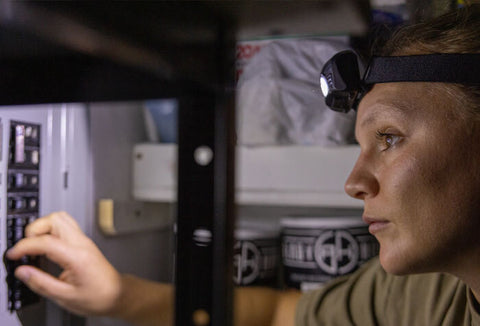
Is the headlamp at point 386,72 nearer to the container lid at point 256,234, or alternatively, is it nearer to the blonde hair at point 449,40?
the blonde hair at point 449,40

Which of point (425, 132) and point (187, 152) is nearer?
point (425, 132)

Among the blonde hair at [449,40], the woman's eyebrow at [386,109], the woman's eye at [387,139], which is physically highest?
the blonde hair at [449,40]

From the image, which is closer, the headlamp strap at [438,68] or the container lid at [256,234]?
the headlamp strap at [438,68]

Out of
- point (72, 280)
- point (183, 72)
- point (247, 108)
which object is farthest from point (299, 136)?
point (72, 280)

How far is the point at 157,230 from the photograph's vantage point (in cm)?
53

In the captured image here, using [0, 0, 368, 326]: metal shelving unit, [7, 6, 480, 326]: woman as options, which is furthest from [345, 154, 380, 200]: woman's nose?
[0, 0, 368, 326]: metal shelving unit

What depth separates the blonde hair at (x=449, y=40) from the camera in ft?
1.08

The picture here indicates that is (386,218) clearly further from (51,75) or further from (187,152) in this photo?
(51,75)

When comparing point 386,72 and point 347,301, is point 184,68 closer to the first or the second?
point 386,72

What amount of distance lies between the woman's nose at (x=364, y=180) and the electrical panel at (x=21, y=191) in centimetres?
28

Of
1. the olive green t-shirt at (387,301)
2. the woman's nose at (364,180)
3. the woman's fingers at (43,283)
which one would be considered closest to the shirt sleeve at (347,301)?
the olive green t-shirt at (387,301)

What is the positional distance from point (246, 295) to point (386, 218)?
0.39m

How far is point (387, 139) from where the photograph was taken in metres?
0.34

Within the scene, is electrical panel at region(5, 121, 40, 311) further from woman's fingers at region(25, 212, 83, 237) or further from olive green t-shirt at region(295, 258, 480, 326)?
olive green t-shirt at region(295, 258, 480, 326)
